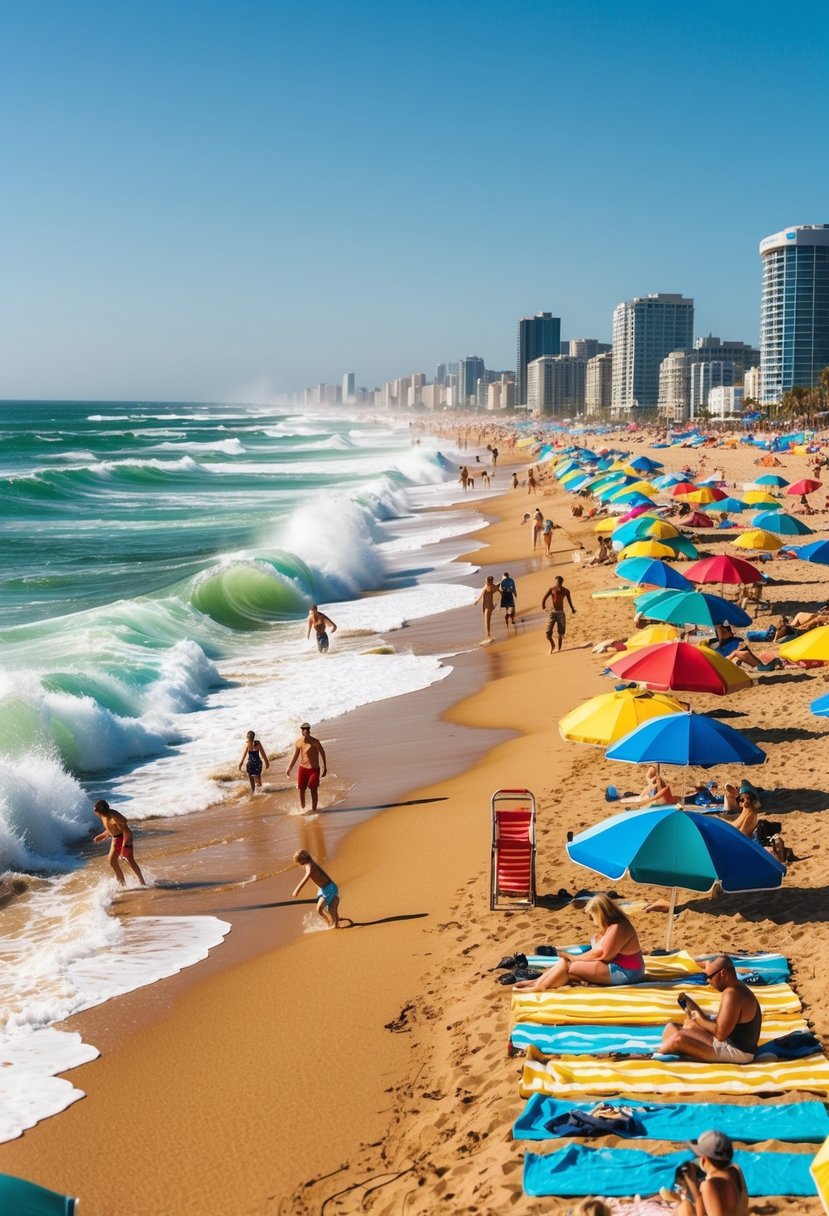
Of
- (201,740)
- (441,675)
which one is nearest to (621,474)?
(441,675)

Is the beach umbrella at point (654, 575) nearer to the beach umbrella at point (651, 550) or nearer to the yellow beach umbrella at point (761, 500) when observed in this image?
the beach umbrella at point (651, 550)

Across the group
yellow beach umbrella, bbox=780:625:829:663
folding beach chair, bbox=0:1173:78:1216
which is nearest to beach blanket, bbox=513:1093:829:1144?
folding beach chair, bbox=0:1173:78:1216

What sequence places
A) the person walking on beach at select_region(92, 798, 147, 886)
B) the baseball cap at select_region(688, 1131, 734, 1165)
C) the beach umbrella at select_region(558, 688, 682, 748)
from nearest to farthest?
the baseball cap at select_region(688, 1131, 734, 1165) < the beach umbrella at select_region(558, 688, 682, 748) < the person walking on beach at select_region(92, 798, 147, 886)

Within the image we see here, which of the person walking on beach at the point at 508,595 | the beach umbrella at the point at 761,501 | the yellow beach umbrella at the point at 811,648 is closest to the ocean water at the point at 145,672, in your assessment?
the person walking on beach at the point at 508,595

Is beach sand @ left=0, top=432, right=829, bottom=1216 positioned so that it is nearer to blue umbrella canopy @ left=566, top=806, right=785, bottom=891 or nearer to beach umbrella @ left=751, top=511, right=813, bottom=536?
blue umbrella canopy @ left=566, top=806, right=785, bottom=891

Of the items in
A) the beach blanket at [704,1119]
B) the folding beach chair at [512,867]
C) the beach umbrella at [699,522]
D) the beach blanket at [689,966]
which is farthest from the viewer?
the beach umbrella at [699,522]

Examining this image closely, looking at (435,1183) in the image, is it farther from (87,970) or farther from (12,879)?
(12,879)
